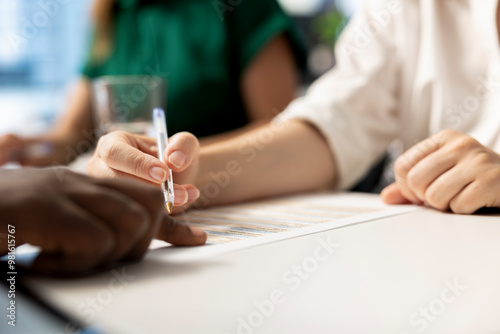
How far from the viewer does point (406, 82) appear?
29.7 inches

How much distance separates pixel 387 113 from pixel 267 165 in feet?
0.74

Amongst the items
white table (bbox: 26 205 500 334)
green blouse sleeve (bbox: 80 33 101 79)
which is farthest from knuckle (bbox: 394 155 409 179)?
green blouse sleeve (bbox: 80 33 101 79)

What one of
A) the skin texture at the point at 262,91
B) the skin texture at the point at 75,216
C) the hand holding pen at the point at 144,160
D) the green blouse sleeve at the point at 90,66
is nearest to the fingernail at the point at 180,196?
the hand holding pen at the point at 144,160

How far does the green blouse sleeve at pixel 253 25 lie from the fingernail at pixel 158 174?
0.81 m

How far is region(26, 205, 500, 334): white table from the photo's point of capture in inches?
9.6

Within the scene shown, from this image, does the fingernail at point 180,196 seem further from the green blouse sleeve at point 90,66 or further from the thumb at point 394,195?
the green blouse sleeve at point 90,66

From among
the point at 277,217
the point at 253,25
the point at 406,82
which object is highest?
the point at 253,25

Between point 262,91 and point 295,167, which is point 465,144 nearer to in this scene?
point 295,167

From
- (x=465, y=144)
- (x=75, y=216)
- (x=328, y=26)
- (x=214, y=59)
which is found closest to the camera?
Result: (x=75, y=216)

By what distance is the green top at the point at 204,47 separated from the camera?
3.83 ft

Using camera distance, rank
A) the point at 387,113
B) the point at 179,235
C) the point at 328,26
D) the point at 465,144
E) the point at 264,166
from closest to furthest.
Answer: the point at 179,235 < the point at 465,144 < the point at 264,166 < the point at 387,113 < the point at 328,26

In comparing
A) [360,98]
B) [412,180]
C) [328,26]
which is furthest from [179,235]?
[328,26]

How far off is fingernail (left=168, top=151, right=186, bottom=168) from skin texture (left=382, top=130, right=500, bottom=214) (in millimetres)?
224

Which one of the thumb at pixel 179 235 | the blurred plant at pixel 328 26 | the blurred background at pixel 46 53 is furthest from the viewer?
the blurred plant at pixel 328 26
